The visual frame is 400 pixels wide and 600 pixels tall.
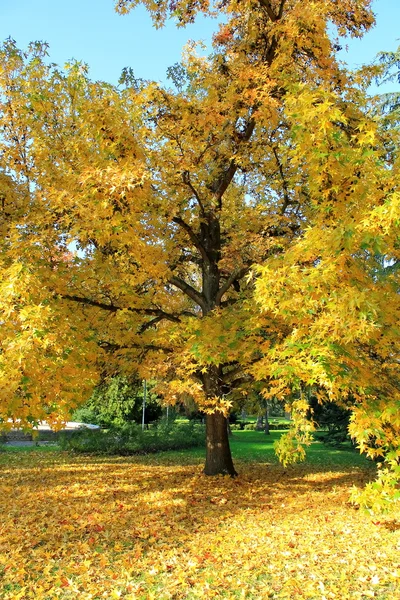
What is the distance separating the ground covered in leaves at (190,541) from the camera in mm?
4242

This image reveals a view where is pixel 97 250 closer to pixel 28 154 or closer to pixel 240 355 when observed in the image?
pixel 28 154

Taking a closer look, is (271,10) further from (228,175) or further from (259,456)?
(259,456)

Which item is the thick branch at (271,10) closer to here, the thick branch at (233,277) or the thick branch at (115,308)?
the thick branch at (233,277)

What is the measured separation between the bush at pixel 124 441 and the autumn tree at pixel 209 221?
668cm

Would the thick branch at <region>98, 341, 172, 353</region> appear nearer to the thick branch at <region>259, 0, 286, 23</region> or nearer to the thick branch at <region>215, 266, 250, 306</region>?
the thick branch at <region>215, 266, 250, 306</region>

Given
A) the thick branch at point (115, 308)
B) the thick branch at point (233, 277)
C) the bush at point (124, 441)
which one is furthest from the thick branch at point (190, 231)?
the bush at point (124, 441)

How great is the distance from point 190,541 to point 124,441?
37.6 feet

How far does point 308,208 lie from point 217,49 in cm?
357

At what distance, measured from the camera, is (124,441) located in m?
16.7

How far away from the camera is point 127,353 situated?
9.80m

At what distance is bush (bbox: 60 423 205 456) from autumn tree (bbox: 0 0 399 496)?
668 centimetres

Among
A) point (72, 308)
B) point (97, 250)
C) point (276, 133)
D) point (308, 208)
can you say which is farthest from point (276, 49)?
point (72, 308)

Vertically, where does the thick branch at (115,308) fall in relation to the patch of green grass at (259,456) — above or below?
above

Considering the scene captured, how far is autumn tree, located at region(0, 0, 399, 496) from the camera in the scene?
203 inches
